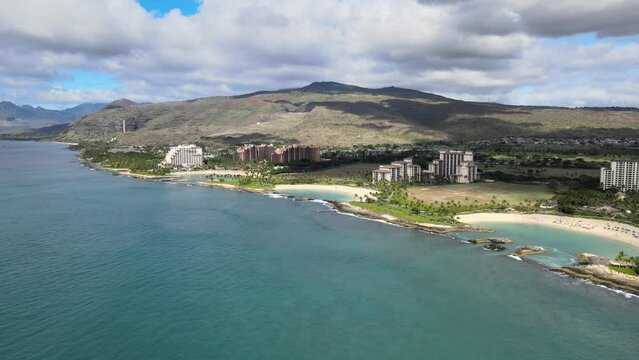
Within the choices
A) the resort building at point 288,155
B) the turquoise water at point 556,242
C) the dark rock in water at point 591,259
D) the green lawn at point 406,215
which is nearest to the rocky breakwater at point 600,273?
the dark rock in water at point 591,259

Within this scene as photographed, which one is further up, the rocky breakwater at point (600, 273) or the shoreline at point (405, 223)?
the shoreline at point (405, 223)

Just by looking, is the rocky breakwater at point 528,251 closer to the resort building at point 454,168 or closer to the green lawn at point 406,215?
the green lawn at point 406,215

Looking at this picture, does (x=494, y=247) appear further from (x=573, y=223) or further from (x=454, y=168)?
(x=454, y=168)

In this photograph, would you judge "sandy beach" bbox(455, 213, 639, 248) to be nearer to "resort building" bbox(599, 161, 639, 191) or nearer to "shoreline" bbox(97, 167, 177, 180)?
"resort building" bbox(599, 161, 639, 191)

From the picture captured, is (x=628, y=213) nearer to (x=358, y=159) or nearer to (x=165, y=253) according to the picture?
(x=165, y=253)

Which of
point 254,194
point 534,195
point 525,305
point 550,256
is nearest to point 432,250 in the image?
point 550,256

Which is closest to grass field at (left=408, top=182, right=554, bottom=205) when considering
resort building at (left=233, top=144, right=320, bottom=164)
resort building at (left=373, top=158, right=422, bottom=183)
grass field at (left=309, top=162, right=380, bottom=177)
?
resort building at (left=373, top=158, right=422, bottom=183)

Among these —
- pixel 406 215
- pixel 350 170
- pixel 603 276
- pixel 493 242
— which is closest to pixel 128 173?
pixel 350 170
